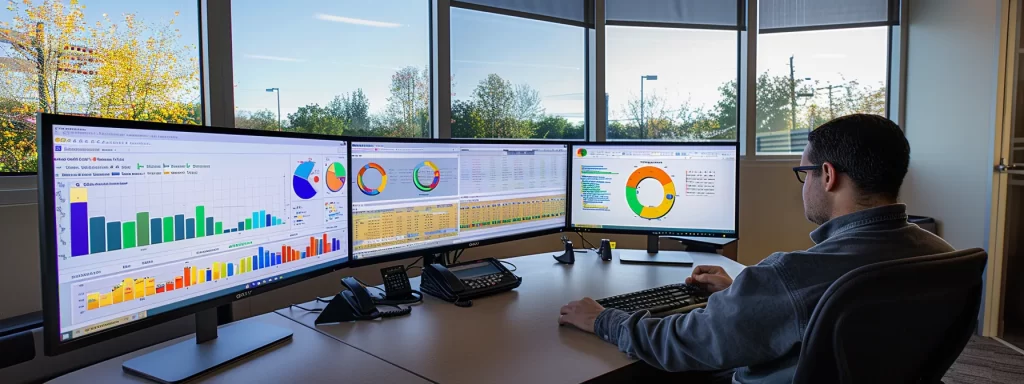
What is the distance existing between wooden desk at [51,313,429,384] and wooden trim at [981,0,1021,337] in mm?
3705

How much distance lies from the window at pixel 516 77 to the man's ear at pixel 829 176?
2142 millimetres

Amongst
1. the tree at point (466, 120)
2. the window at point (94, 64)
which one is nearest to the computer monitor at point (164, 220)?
the window at point (94, 64)

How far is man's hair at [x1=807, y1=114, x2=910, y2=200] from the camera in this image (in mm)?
1185

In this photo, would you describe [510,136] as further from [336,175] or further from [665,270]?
[336,175]

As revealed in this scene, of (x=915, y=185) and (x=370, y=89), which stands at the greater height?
(x=370, y=89)

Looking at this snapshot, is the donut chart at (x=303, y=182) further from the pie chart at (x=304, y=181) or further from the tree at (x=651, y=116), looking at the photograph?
the tree at (x=651, y=116)

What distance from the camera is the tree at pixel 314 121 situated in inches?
98.7

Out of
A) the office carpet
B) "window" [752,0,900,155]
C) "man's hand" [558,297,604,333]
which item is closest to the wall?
"window" [752,0,900,155]

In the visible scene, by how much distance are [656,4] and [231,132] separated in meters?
3.27

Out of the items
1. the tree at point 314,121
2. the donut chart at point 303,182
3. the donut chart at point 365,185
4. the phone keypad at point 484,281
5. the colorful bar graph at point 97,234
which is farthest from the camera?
the tree at point 314,121

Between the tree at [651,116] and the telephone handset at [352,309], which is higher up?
the tree at [651,116]

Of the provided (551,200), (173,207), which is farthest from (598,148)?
(173,207)

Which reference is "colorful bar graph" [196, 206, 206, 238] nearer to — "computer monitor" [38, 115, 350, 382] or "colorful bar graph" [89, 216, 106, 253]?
"computer monitor" [38, 115, 350, 382]

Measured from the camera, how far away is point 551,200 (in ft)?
7.53
